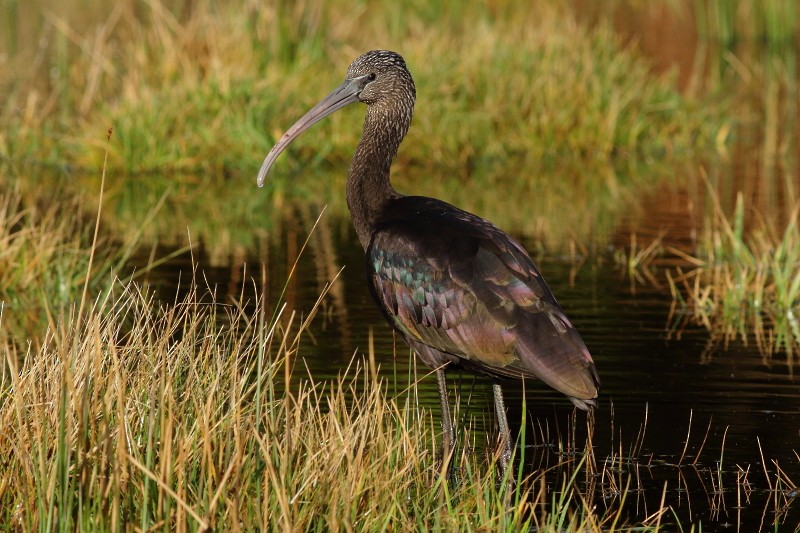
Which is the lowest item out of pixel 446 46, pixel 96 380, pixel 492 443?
pixel 492 443

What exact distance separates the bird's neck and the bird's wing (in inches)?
9.2

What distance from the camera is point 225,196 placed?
16.1m

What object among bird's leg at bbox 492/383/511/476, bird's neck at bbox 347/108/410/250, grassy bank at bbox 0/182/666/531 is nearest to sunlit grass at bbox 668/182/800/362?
bird's neck at bbox 347/108/410/250

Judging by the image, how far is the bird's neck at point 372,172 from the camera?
7352mm

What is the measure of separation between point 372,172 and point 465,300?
1174 mm

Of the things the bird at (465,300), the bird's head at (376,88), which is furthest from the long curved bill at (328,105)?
the bird at (465,300)

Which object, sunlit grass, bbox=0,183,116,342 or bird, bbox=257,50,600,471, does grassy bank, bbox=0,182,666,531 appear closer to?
bird, bbox=257,50,600,471

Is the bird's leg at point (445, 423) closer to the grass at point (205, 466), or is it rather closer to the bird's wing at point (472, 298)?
the bird's wing at point (472, 298)

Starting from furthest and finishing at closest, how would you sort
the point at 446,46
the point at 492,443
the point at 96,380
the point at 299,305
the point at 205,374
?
the point at 446,46
the point at 299,305
the point at 492,443
the point at 205,374
the point at 96,380

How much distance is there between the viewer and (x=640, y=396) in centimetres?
820

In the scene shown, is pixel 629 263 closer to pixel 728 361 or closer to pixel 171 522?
pixel 728 361

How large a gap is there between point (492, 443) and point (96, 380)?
225cm

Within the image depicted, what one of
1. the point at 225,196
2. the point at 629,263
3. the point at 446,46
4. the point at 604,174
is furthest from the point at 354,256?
the point at 446,46

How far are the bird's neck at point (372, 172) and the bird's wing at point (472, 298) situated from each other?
233 millimetres
